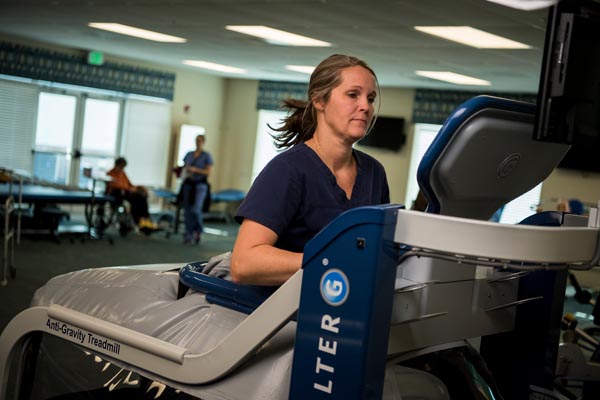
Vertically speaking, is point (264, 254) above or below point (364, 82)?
below

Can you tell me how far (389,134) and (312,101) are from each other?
977 cm

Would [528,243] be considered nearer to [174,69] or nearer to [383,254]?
[383,254]

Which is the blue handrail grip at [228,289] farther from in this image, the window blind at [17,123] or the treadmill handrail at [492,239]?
the window blind at [17,123]

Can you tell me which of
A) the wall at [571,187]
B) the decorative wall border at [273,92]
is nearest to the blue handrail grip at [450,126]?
the wall at [571,187]

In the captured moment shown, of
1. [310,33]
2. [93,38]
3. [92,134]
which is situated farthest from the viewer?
[92,134]

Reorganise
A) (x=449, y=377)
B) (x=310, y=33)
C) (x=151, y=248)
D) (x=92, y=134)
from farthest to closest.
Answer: (x=92, y=134)
(x=151, y=248)
(x=310, y=33)
(x=449, y=377)

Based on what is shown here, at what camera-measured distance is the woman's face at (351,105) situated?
178 cm

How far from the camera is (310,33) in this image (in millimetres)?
6930

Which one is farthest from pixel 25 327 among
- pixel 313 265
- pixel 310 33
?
pixel 310 33

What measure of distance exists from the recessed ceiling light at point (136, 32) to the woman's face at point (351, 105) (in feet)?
21.7

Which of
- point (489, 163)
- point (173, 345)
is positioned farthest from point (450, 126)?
point (173, 345)

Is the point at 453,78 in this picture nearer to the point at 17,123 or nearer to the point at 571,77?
the point at 17,123

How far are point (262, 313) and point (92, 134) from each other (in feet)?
33.7

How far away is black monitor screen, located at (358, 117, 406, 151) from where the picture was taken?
1147cm
